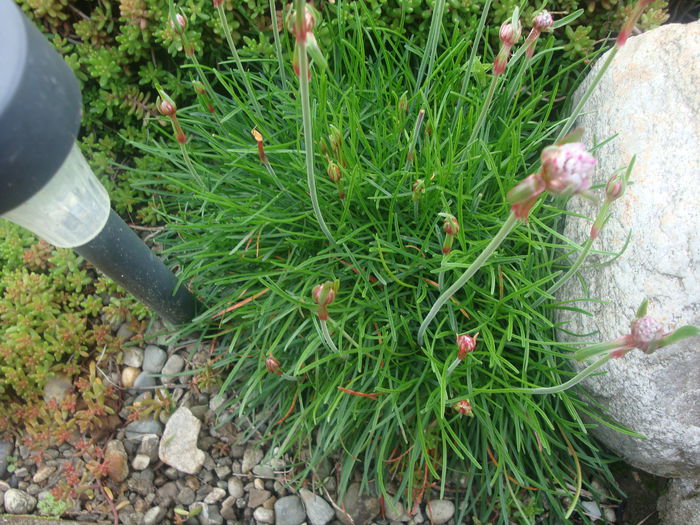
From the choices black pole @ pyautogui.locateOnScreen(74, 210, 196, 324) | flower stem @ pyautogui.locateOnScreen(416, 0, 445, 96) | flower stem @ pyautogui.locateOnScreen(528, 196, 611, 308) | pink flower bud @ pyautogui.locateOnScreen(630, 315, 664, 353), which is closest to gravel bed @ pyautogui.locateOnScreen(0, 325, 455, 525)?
black pole @ pyautogui.locateOnScreen(74, 210, 196, 324)

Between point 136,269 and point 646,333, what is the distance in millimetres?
1429

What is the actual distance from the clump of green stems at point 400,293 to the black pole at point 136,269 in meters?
0.15

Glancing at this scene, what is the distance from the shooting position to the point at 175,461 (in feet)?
7.04

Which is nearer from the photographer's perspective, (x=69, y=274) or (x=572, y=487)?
(x=572, y=487)

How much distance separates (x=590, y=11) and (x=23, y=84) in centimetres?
236

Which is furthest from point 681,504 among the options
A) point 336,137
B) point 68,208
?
point 68,208

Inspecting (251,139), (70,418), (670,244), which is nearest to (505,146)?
(670,244)

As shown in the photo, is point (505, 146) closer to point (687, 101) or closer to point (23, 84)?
point (687, 101)

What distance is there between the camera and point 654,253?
178cm

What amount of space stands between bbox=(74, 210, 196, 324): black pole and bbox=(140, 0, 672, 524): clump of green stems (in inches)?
5.9

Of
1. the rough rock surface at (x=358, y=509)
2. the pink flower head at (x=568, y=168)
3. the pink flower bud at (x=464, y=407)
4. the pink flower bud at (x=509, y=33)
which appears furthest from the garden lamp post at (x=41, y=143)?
the rough rock surface at (x=358, y=509)

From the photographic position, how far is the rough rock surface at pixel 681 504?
190 cm

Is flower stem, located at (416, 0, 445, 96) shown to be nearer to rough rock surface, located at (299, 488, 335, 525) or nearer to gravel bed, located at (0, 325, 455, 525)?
gravel bed, located at (0, 325, 455, 525)

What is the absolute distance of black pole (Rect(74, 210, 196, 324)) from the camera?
4.92 ft
